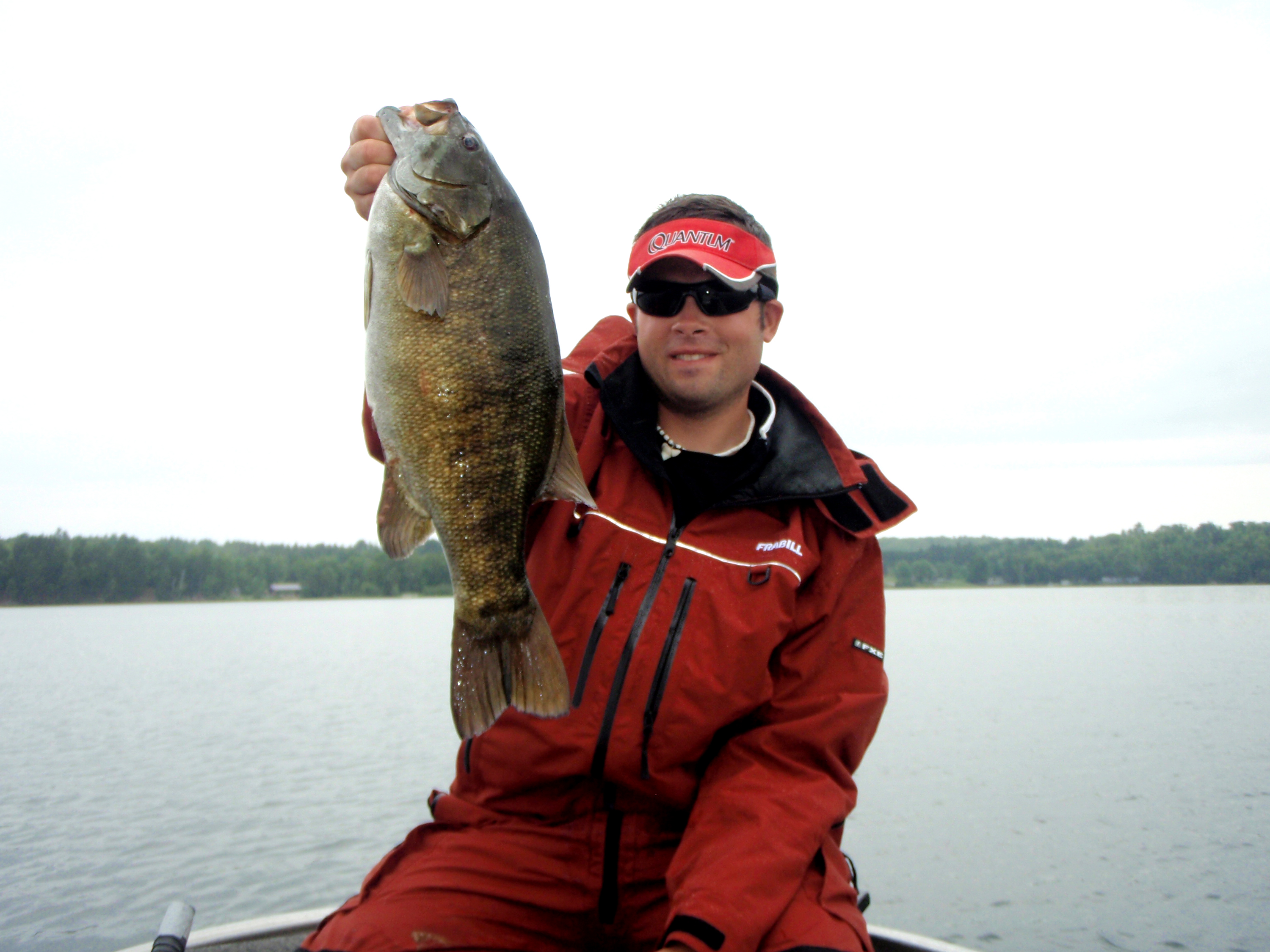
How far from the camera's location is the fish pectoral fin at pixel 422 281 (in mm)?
2162

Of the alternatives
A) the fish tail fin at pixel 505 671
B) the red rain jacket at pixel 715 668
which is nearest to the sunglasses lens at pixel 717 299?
the red rain jacket at pixel 715 668

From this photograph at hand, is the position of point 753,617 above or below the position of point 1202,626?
above

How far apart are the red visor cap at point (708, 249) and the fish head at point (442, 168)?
0.90 meters

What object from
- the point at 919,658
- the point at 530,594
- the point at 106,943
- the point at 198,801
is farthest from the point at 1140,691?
the point at 530,594

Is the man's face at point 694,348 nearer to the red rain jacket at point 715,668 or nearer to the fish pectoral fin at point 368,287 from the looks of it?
the red rain jacket at point 715,668

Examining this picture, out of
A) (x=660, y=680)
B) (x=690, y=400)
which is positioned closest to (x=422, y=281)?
(x=690, y=400)

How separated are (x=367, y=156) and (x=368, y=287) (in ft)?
1.34

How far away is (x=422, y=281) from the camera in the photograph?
217 cm

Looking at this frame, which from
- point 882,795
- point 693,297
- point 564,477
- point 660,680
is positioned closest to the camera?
point 564,477

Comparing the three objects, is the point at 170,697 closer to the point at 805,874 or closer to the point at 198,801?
the point at 198,801

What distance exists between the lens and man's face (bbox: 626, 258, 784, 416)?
3.12 metres

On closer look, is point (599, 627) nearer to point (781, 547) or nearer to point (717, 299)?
point (781, 547)

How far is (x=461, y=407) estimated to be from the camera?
221cm

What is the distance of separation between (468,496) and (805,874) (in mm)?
1566
